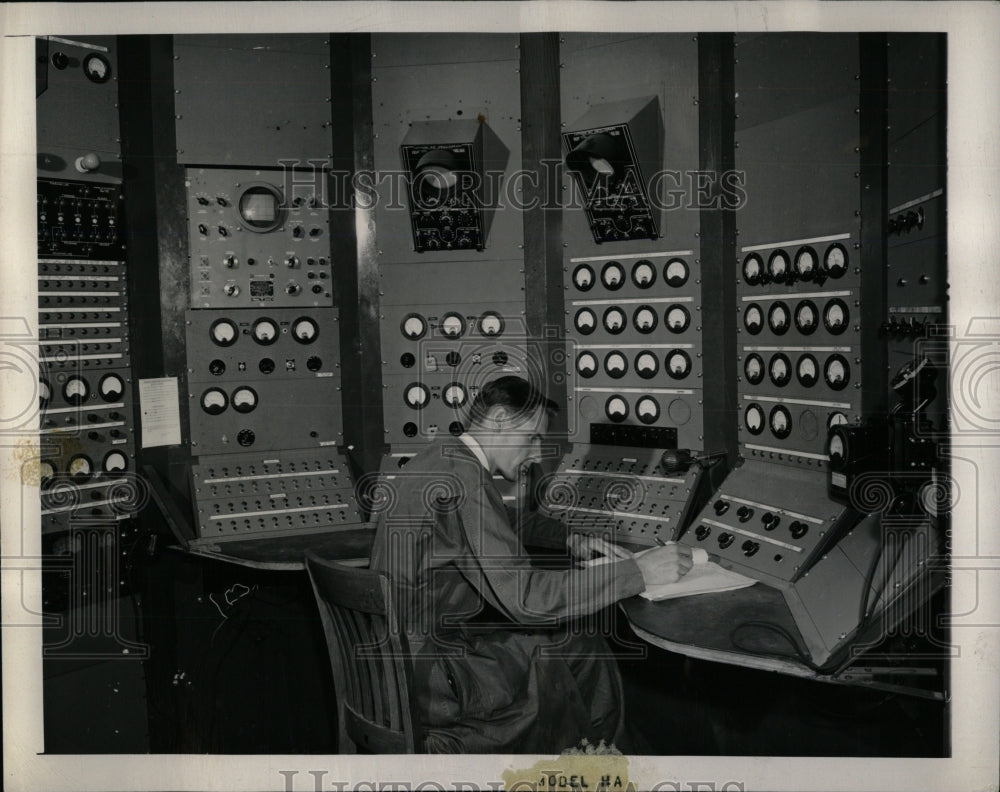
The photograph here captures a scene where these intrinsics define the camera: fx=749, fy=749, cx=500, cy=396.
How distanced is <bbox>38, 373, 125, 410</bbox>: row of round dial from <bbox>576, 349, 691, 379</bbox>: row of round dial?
1.47 meters

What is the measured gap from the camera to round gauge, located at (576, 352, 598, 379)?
7.61 ft

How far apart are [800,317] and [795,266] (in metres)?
0.16

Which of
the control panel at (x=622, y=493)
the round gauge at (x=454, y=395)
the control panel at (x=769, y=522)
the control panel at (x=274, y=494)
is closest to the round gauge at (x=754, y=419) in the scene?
the control panel at (x=769, y=522)

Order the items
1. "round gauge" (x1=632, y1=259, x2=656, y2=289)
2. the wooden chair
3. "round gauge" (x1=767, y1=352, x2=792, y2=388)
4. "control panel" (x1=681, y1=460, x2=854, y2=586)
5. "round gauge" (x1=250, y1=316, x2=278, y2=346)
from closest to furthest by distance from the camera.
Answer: the wooden chair → "control panel" (x1=681, y1=460, x2=854, y2=586) → "round gauge" (x1=767, y1=352, x2=792, y2=388) → "round gauge" (x1=632, y1=259, x2=656, y2=289) → "round gauge" (x1=250, y1=316, x2=278, y2=346)

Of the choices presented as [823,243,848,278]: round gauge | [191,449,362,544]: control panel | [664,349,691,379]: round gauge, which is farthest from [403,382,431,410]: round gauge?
[823,243,848,278]: round gauge

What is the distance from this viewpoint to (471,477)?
1.84 meters

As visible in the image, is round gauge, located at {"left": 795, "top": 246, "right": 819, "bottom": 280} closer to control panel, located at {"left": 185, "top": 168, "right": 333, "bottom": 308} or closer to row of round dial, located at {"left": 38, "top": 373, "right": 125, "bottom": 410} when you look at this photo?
control panel, located at {"left": 185, "top": 168, "right": 333, "bottom": 308}

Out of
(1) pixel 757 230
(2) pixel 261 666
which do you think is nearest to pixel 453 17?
(1) pixel 757 230

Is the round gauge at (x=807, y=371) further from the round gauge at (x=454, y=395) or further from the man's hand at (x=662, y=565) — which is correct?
the round gauge at (x=454, y=395)

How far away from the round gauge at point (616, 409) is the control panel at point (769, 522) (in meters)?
0.38

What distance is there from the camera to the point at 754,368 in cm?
235

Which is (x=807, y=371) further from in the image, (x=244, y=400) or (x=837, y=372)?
(x=244, y=400)

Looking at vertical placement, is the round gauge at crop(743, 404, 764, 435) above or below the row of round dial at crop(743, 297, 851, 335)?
below

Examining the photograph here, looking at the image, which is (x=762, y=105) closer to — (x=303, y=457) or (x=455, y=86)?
(x=455, y=86)
